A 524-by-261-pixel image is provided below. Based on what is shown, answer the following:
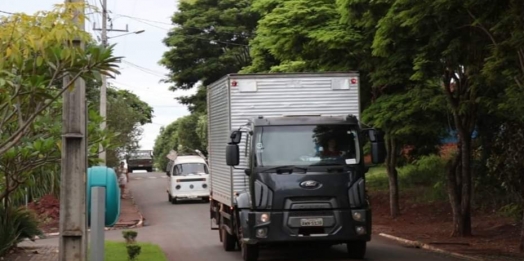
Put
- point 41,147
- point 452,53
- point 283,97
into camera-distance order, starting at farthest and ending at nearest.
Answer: point 452,53 → point 283,97 → point 41,147

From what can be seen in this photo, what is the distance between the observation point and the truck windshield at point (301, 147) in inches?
619

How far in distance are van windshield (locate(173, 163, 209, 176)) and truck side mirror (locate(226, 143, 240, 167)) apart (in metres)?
23.4

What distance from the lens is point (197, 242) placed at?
73.3ft

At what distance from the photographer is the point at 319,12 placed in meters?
24.4

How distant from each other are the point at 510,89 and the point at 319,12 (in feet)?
30.5

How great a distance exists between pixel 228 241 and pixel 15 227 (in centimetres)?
451

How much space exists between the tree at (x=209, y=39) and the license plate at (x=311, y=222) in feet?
104

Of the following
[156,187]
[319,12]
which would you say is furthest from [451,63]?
[156,187]

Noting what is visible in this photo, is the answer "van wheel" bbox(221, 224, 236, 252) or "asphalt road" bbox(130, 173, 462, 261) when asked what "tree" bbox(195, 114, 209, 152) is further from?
"van wheel" bbox(221, 224, 236, 252)

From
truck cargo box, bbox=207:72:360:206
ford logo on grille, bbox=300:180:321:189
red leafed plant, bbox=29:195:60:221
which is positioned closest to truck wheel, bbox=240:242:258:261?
truck cargo box, bbox=207:72:360:206

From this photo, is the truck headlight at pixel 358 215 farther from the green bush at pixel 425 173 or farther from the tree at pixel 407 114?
the green bush at pixel 425 173

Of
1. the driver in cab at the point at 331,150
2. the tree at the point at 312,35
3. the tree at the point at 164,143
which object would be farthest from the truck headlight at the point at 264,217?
the tree at the point at 164,143

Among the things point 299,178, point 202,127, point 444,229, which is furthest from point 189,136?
point 299,178

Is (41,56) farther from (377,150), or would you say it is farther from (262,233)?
(377,150)
